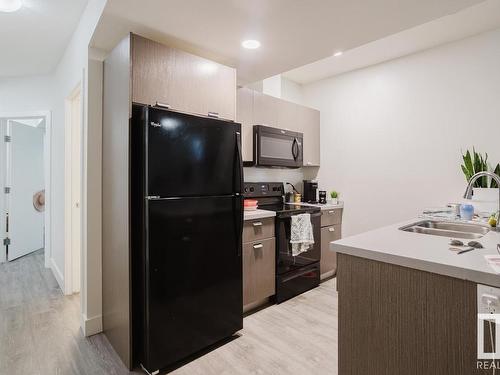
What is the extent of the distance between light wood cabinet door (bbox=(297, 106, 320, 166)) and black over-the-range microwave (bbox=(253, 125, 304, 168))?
179mm

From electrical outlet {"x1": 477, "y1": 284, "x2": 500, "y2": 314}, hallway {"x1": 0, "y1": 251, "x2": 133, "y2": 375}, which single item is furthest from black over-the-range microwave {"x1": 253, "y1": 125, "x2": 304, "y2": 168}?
electrical outlet {"x1": 477, "y1": 284, "x2": 500, "y2": 314}

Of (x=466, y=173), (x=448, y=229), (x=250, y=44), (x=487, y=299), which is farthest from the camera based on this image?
(x=466, y=173)

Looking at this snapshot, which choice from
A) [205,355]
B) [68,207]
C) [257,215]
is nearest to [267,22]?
[257,215]

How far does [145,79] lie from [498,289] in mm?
1999

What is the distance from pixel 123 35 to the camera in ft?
6.54

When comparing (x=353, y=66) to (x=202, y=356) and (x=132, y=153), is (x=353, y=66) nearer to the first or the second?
(x=132, y=153)

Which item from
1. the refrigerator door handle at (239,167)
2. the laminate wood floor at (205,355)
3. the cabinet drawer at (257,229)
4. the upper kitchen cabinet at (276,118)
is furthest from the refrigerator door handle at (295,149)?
the laminate wood floor at (205,355)

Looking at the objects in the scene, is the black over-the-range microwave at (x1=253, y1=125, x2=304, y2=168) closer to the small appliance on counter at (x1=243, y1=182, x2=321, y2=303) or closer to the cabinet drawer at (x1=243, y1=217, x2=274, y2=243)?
the small appliance on counter at (x1=243, y1=182, x2=321, y2=303)

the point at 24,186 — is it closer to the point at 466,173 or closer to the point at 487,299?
the point at 487,299

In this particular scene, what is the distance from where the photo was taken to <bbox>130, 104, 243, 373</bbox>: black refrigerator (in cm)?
170

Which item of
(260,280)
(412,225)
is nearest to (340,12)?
(412,225)

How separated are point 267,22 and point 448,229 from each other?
5.99 ft

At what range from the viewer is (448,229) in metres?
1.93

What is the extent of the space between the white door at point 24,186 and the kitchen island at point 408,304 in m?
4.77
